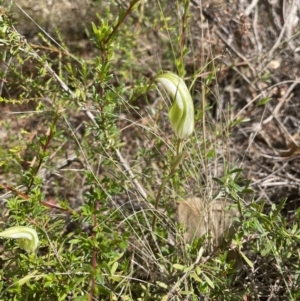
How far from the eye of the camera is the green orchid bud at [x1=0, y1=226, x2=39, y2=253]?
1000 millimetres

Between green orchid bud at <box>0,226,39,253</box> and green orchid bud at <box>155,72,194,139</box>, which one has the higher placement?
green orchid bud at <box>155,72,194,139</box>

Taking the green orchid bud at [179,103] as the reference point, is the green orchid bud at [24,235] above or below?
below

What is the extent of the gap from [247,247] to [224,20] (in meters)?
1.10

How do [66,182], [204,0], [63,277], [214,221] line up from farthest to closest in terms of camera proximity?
[204,0] < [66,182] < [214,221] < [63,277]

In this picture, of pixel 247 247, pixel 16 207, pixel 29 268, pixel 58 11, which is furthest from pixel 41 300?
pixel 58 11

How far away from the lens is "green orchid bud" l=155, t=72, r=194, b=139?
101 cm

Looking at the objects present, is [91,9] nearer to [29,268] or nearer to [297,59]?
[297,59]

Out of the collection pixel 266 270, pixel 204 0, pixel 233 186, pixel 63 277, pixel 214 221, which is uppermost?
pixel 204 0

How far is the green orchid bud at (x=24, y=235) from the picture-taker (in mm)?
1000

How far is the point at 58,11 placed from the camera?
7.07ft

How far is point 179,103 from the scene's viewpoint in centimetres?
103

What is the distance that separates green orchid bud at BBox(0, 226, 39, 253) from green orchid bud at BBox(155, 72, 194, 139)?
374 mm

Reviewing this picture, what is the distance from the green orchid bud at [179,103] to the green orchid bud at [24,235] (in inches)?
14.7

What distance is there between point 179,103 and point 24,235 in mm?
416
